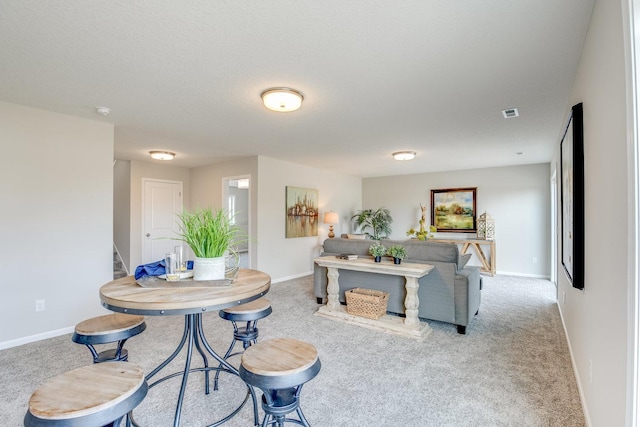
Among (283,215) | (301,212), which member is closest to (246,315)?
(283,215)

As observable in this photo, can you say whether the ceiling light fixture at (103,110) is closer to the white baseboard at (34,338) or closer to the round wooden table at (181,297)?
the round wooden table at (181,297)

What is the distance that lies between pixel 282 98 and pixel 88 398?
235cm

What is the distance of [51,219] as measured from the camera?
321cm

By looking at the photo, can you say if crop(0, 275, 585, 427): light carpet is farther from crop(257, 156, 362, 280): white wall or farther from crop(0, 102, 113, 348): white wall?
crop(257, 156, 362, 280): white wall

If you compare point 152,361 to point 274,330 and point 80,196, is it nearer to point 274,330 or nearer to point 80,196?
point 274,330

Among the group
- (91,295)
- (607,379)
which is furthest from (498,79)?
(91,295)

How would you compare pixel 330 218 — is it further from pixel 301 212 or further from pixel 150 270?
pixel 150 270

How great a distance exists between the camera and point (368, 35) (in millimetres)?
1886

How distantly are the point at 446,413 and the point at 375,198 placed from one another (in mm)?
6702

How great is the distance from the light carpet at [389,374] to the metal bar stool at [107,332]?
43cm

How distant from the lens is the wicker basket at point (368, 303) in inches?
138

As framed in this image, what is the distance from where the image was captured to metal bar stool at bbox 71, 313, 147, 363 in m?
1.70

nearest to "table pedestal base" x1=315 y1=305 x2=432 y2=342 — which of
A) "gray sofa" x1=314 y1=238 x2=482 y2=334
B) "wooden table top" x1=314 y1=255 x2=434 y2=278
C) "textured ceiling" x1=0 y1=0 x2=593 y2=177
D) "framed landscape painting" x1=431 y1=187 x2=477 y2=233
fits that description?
"gray sofa" x1=314 y1=238 x2=482 y2=334

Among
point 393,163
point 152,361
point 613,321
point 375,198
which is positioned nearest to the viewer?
point 613,321
